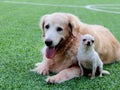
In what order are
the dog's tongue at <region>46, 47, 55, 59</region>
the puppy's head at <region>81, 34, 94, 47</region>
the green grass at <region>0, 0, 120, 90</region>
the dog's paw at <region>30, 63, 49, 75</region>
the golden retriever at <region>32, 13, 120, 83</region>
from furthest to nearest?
the dog's paw at <region>30, 63, 49, 75</region>, the dog's tongue at <region>46, 47, 55, 59</region>, the golden retriever at <region>32, 13, 120, 83</region>, the puppy's head at <region>81, 34, 94, 47</region>, the green grass at <region>0, 0, 120, 90</region>

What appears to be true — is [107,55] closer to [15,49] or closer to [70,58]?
[70,58]

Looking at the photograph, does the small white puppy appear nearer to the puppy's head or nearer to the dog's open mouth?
the puppy's head

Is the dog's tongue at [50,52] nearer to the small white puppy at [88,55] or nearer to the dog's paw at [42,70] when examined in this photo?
the dog's paw at [42,70]

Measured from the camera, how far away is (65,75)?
4039mm

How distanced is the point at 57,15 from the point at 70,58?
0.55m

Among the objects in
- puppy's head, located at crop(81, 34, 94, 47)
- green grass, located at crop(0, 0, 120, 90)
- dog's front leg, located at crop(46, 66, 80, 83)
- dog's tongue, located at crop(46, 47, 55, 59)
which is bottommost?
green grass, located at crop(0, 0, 120, 90)

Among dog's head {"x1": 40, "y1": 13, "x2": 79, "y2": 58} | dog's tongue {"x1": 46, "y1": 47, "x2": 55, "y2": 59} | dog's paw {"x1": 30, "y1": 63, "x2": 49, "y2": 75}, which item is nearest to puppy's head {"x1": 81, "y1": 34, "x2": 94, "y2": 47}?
dog's head {"x1": 40, "y1": 13, "x2": 79, "y2": 58}

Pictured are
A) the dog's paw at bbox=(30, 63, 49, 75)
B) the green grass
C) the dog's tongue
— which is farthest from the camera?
the dog's paw at bbox=(30, 63, 49, 75)

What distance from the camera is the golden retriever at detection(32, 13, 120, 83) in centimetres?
404

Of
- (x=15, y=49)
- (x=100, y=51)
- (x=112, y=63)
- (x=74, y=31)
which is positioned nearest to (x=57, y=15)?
(x=74, y=31)

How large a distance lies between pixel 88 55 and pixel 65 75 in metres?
0.35

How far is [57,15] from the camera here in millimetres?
4176

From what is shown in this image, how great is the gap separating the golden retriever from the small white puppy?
0.18 meters

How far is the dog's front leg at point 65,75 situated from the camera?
3.89 meters
